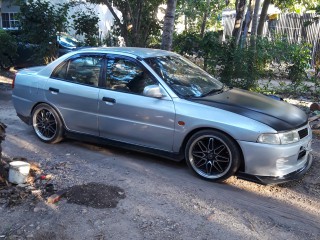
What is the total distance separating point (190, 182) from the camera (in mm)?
4793

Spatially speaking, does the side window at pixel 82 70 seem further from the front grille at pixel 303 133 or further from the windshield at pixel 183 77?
the front grille at pixel 303 133

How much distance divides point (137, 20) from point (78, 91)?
7.42 m

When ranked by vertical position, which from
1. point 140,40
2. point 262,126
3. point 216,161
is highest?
point 140,40

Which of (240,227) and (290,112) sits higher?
(290,112)

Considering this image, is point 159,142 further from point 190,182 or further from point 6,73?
point 6,73

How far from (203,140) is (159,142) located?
632mm

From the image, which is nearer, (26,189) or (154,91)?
(26,189)

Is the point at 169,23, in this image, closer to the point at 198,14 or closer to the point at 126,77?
the point at 126,77

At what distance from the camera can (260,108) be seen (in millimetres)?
4844

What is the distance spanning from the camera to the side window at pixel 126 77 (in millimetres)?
5227

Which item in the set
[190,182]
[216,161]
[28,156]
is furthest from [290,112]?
[28,156]

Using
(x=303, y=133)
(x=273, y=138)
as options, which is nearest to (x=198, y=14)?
(x=303, y=133)

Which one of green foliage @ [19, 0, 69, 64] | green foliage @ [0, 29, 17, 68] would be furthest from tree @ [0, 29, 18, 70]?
green foliage @ [19, 0, 69, 64]

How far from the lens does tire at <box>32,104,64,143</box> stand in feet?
19.7
